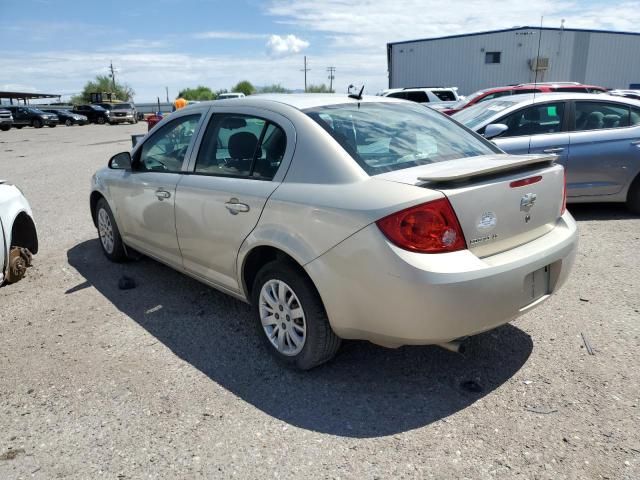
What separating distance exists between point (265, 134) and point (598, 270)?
3.39m

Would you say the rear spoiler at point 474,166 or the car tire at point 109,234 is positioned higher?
the rear spoiler at point 474,166

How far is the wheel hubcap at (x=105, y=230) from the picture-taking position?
5328 millimetres

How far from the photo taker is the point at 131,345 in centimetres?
368

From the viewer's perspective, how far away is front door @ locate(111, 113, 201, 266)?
410 cm

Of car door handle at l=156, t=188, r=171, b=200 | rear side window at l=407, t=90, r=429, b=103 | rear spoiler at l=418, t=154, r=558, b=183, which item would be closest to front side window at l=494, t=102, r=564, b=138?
rear spoiler at l=418, t=154, r=558, b=183

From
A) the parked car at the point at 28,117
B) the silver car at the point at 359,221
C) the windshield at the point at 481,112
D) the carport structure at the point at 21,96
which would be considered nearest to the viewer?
the silver car at the point at 359,221

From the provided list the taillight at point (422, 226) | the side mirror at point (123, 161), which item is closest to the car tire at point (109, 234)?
the side mirror at point (123, 161)

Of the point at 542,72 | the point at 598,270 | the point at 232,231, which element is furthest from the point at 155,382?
the point at 542,72

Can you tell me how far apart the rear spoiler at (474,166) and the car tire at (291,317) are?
916 millimetres

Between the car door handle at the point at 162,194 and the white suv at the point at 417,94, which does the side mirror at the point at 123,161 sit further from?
the white suv at the point at 417,94

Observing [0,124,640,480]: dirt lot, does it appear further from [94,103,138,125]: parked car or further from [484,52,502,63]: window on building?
[94,103,138,125]: parked car

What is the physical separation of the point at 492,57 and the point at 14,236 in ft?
116

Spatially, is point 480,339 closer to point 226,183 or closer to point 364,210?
point 364,210

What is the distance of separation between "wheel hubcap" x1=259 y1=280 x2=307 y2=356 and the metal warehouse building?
35.3 meters
